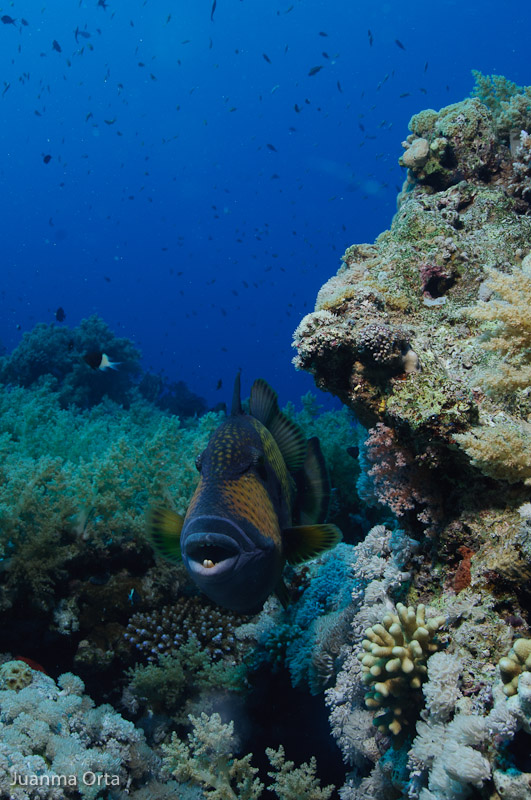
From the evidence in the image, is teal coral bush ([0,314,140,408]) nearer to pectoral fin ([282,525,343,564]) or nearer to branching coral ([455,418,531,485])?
pectoral fin ([282,525,343,564])

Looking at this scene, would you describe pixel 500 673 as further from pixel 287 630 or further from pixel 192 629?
pixel 192 629

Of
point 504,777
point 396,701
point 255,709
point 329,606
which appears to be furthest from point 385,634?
point 255,709

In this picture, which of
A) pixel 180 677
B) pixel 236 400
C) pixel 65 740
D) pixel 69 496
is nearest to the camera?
pixel 236 400

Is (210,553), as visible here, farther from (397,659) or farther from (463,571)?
(463,571)

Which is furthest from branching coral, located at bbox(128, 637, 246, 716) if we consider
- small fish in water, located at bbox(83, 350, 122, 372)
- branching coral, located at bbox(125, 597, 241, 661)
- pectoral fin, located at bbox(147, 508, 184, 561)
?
small fish in water, located at bbox(83, 350, 122, 372)

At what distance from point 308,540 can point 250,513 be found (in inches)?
22.6

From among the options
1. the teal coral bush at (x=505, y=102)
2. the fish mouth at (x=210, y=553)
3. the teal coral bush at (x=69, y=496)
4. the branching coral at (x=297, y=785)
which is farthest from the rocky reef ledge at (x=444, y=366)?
the teal coral bush at (x=69, y=496)

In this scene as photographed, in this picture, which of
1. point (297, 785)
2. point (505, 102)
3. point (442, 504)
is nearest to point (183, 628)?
point (297, 785)

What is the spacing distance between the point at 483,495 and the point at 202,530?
60.4 inches

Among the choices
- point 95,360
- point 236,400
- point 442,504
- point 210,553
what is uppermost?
point 95,360

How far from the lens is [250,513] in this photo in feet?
7.60

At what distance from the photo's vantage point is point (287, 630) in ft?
14.2

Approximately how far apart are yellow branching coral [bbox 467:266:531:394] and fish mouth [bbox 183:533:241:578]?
5.21 ft

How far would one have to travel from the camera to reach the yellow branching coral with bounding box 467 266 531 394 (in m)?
2.34
